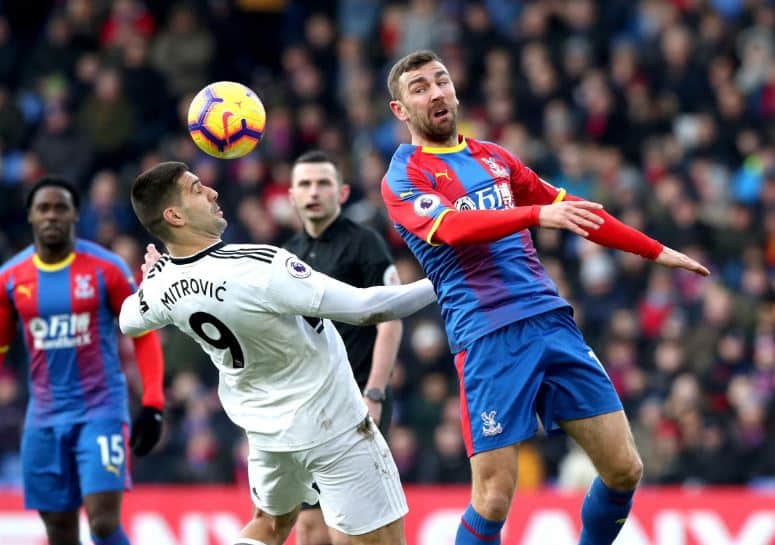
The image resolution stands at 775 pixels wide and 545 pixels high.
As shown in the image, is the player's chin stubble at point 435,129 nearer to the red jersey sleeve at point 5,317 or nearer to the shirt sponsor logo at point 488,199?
the shirt sponsor logo at point 488,199

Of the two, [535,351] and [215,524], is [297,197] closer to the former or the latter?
[535,351]

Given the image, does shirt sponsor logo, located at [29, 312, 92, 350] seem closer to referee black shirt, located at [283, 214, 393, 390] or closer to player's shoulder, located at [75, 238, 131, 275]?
player's shoulder, located at [75, 238, 131, 275]

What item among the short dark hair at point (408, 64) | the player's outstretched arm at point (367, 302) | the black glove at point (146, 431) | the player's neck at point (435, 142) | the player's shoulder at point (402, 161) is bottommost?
the black glove at point (146, 431)

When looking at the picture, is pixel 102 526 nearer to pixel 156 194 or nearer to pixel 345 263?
pixel 345 263

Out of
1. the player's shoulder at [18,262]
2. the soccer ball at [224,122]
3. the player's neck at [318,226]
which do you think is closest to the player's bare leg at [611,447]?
the soccer ball at [224,122]

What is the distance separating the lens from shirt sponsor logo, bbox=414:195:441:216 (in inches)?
286

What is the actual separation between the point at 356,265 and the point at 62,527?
2.49 metres

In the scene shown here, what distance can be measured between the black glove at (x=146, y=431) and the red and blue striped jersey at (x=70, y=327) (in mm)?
162

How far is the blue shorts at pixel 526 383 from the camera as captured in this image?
7.45 m

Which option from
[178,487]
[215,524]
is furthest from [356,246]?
[178,487]

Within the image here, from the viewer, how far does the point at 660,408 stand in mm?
15398

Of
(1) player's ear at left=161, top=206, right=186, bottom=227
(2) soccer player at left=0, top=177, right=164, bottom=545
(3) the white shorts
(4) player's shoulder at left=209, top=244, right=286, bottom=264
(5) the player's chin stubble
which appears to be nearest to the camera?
(4) player's shoulder at left=209, top=244, right=286, bottom=264

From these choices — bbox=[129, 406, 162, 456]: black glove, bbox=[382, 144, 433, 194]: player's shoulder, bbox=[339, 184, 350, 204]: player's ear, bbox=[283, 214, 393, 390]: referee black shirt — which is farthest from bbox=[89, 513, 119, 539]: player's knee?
bbox=[382, 144, 433, 194]: player's shoulder

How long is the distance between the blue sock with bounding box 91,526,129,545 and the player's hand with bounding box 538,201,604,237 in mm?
3791
